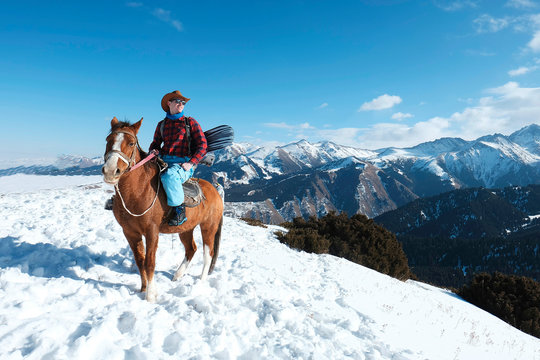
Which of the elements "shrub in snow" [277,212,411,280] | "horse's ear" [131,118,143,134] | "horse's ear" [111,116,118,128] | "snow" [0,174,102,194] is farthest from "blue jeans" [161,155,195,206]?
"snow" [0,174,102,194]

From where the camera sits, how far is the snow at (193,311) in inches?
136

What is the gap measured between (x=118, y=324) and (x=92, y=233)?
4.94 m

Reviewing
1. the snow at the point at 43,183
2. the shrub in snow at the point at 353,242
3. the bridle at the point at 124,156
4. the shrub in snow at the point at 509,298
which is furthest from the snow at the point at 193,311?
the snow at the point at 43,183

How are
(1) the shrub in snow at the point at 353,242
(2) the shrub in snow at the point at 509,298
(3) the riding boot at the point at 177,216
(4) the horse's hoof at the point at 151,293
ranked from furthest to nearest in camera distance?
(2) the shrub in snow at the point at 509,298 < (1) the shrub in snow at the point at 353,242 < (3) the riding boot at the point at 177,216 < (4) the horse's hoof at the point at 151,293

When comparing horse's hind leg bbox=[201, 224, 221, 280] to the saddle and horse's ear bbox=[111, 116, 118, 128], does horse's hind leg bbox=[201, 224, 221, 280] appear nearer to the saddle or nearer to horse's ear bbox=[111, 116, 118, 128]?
the saddle

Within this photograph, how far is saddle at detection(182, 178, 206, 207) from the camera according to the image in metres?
5.20

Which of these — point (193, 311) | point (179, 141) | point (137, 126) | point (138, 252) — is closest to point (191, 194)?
point (179, 141)

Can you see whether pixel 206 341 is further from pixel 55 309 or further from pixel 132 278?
pixel 132 278

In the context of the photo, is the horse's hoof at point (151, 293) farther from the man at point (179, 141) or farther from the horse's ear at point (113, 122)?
the horse's ear at point (113, 122)

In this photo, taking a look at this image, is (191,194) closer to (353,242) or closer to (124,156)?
(124,156)

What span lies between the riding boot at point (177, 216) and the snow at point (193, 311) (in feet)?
4.47

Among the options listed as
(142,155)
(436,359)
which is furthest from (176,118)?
(436,359)

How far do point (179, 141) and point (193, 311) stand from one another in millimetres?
3080

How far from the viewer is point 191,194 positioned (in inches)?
208
